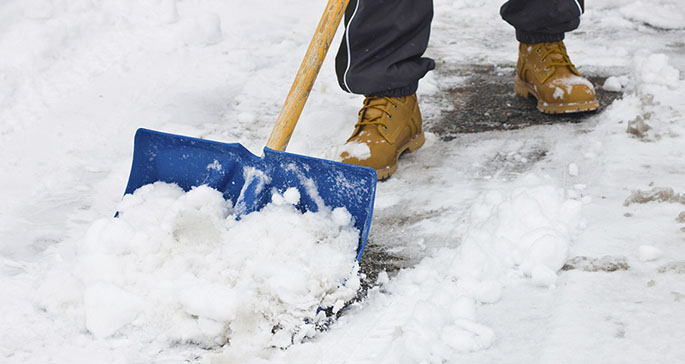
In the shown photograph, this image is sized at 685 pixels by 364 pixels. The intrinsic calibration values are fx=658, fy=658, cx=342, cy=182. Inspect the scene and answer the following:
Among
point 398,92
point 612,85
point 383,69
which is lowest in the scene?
point 612,85

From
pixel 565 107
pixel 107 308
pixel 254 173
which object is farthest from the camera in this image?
pixel 565 107

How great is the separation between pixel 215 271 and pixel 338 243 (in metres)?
0.31

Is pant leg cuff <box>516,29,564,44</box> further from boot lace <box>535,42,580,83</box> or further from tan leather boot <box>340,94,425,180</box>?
tan leather boot <box>340,94,425,180</box>

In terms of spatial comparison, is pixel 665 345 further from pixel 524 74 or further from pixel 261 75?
pixel 261 75

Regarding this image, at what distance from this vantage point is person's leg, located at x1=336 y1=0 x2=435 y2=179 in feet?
7.27

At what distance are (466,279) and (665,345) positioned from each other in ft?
1.44

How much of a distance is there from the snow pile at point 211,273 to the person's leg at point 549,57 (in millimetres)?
1266

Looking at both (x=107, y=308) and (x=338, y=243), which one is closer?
(x=107, y=308)

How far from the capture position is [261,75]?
126 inches

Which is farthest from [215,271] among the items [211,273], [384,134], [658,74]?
[658,74]

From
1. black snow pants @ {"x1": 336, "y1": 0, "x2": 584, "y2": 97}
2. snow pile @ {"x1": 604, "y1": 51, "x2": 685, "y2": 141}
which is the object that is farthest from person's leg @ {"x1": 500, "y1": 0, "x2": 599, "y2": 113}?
black snow pants @ {"x1": 336, "y1": 0, "x2": 584, "y2": 97}

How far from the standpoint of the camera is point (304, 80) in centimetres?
207

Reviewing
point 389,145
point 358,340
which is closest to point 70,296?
point 358,340

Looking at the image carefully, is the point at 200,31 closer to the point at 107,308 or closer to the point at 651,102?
the point at 651,102
